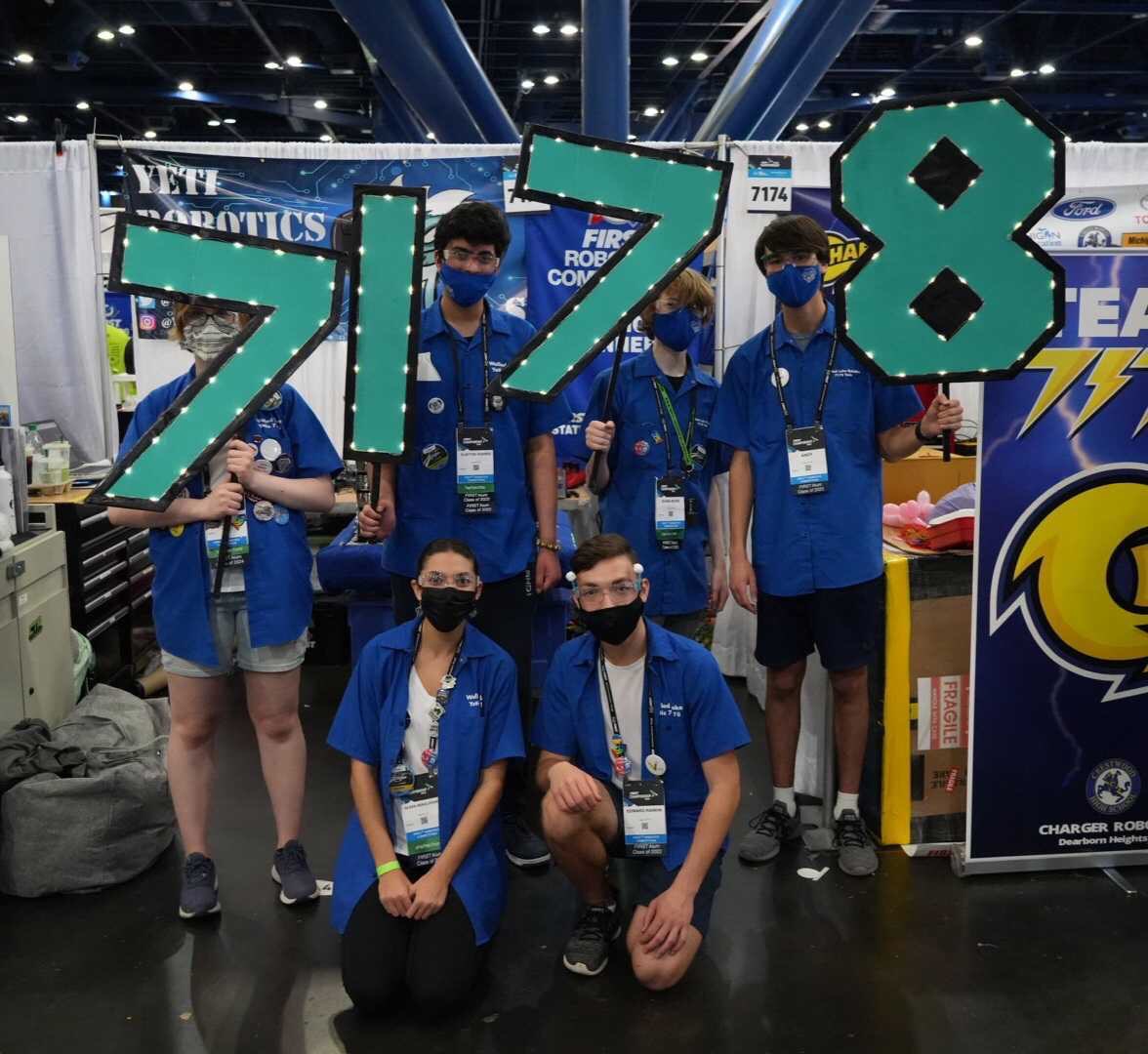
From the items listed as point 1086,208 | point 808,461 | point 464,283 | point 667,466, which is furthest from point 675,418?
point 1086,208

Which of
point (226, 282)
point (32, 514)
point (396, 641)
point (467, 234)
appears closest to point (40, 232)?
point (32, 514)

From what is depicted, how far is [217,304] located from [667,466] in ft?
4.18

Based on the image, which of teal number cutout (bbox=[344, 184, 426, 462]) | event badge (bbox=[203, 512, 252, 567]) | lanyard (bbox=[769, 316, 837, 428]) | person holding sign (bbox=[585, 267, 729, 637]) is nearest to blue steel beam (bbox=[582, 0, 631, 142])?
person holding sign (bbox=[585, 267, 729, 637])

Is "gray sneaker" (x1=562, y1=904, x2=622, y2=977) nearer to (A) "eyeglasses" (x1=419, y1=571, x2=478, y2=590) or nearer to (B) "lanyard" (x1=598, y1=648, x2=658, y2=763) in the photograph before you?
(B) "lanyard" (x1=598, y1=648, x2=658, y2=763)

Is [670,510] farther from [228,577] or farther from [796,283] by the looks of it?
[228,577]

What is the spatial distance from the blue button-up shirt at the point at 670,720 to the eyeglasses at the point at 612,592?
0.15 metres

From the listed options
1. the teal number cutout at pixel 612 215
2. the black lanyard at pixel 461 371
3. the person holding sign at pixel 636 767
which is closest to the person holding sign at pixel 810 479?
the teal number cutout at pixel 612 215

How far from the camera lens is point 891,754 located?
2.91m

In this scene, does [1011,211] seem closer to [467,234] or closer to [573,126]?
[467,234]

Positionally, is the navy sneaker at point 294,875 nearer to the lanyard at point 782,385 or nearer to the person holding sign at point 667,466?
the person holding sign at point 667,466

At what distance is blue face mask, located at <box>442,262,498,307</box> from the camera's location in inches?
97.2

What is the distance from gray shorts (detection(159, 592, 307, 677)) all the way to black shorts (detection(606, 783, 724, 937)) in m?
0.87

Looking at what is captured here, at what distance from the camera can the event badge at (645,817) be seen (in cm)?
225

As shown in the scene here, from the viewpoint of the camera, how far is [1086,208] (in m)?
4.45
